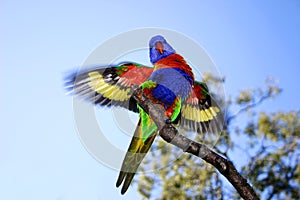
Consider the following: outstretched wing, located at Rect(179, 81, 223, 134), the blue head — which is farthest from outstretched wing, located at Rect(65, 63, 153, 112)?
outstretched wing, located at Rect(179, 81, 223, 134)

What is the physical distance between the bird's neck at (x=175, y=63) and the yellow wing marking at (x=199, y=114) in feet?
1.40

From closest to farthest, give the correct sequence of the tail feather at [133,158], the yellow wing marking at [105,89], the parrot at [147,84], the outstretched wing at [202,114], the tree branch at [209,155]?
the tree branch at [209,155] < the tail feather at [133,158] < the parrot at [147,84] < the yellow wing marking at [105,89] < the outstretched wing at [202,114]

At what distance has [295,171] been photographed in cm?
884

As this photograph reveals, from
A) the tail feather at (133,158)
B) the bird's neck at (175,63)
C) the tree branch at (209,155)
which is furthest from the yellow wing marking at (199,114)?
the tree branch at (209,155)

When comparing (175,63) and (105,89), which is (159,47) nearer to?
(175,63)

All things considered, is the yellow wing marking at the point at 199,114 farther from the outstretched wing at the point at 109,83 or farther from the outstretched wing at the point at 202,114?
the outstretched wing at the point at 109,83

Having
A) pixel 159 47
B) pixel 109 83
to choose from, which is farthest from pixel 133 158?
pixel 159 47

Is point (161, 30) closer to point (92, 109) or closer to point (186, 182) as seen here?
point (92, 109)

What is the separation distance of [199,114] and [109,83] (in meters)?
0.74

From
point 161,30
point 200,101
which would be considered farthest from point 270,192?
point 161,30

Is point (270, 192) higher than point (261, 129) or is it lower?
lower

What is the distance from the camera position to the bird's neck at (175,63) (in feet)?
7.86

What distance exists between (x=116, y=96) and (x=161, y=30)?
55cm

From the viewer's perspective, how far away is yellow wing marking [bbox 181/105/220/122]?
9.18 feet
